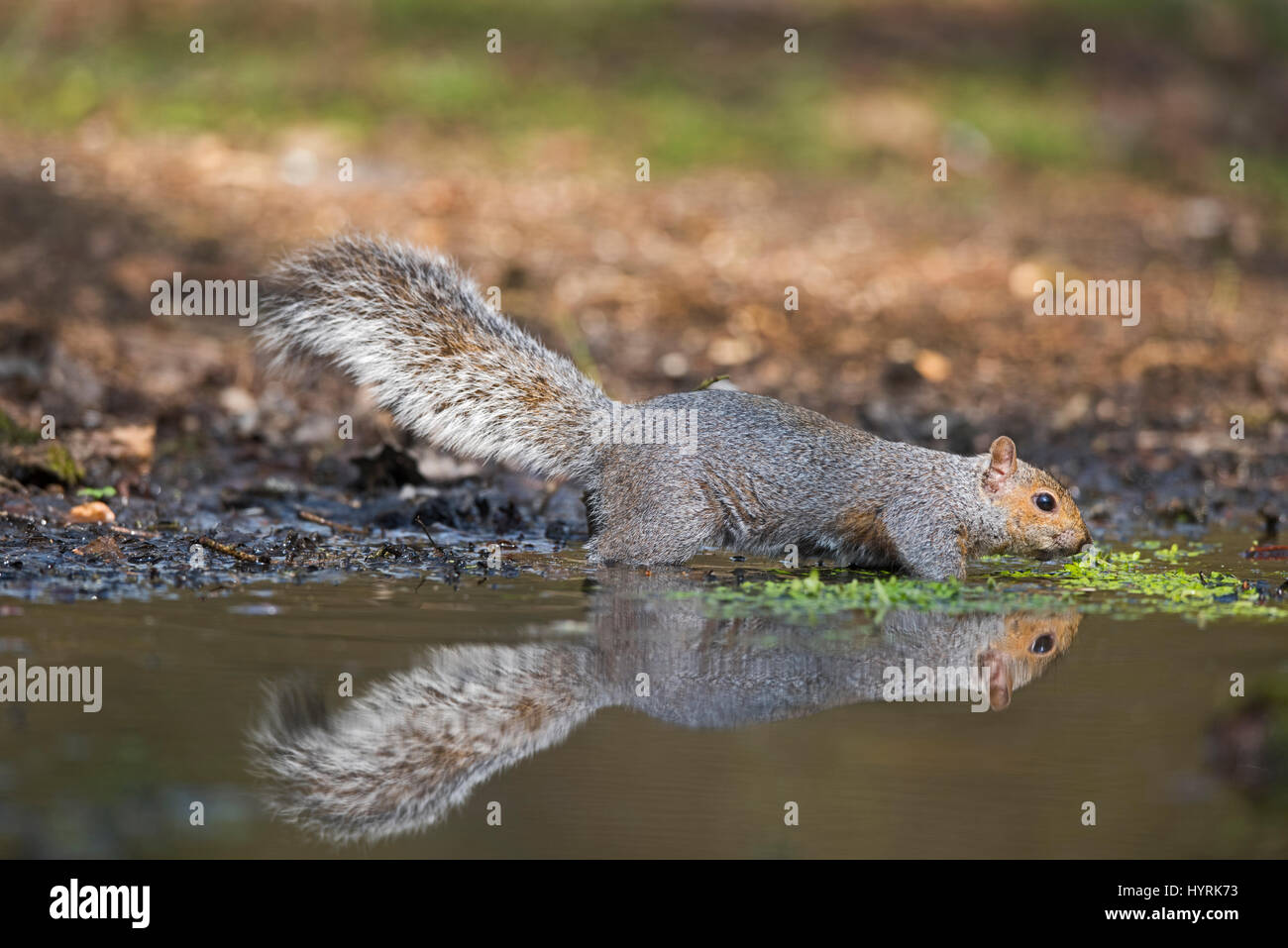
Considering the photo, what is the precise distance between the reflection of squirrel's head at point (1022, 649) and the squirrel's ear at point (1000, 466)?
1.21 meters

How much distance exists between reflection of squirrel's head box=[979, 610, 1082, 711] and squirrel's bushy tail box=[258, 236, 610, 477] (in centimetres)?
204

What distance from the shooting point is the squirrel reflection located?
12.9ft

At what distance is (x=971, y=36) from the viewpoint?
19234 mm

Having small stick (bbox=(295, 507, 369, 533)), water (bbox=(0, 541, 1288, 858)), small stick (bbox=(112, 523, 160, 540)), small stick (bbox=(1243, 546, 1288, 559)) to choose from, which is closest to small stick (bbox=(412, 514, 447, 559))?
small stick (bbox=(295, 507, 369, 533))

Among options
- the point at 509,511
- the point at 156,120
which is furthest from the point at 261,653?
the point at 156,120

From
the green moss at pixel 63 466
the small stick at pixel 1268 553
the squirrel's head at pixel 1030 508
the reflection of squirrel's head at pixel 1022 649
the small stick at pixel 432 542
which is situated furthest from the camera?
the green moss at pixel 63 466

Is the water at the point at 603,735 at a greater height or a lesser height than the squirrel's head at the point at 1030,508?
lesser

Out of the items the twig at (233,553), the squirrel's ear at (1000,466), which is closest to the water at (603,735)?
the twig at (233,553)

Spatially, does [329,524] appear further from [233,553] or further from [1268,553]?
[1268,553]

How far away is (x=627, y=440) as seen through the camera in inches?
265

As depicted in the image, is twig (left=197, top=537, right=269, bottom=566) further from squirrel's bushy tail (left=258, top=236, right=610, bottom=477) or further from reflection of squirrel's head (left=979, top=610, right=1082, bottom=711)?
reflection of squirrel's head (left=979, top=610, right=1082, bottom=711)

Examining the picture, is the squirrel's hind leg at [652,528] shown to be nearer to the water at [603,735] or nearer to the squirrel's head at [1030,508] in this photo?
the water at [603,735]

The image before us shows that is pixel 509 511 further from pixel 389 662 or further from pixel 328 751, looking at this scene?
pixel 328 751

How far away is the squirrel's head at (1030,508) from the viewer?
6988 mm
